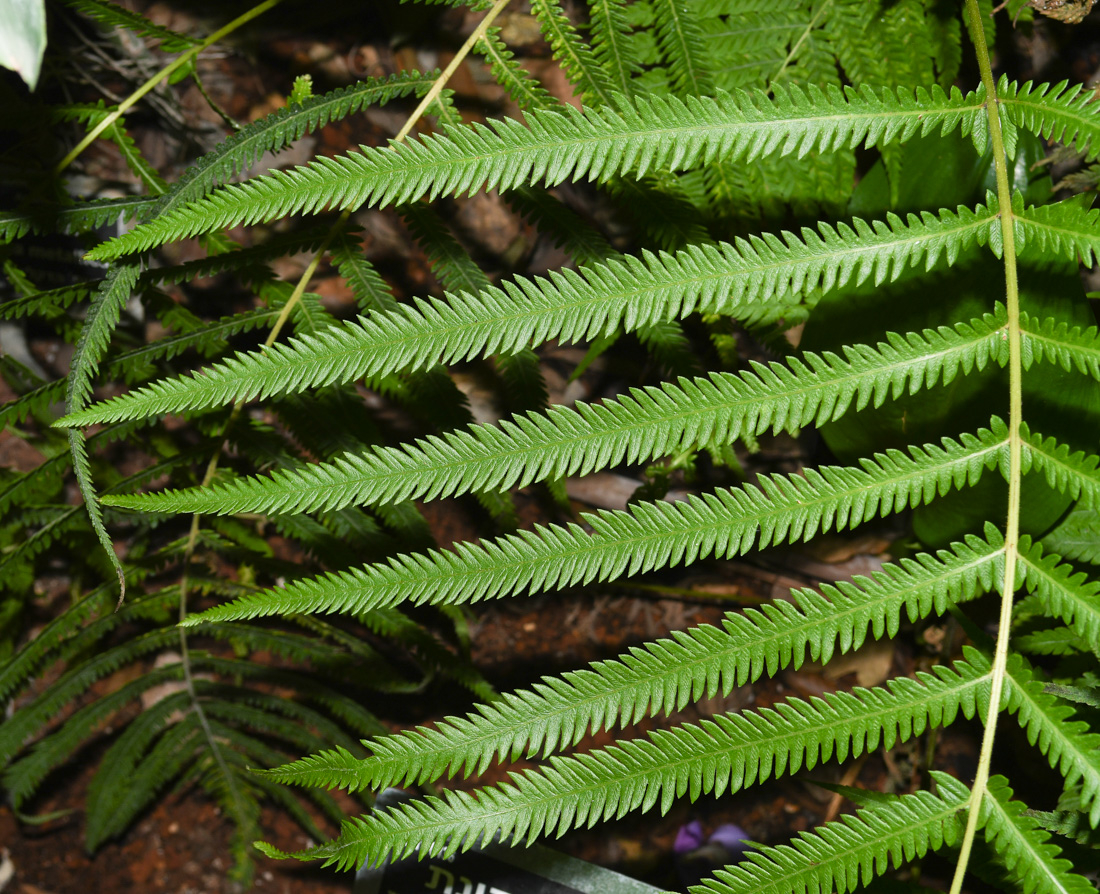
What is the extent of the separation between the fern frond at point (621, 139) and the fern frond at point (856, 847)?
2.90 ft

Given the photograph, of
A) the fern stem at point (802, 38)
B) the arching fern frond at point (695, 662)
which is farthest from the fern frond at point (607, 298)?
the fern stem at point (802, 38)

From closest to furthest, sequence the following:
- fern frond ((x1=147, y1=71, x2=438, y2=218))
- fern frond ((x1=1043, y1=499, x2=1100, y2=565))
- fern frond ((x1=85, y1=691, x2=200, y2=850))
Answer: fern frond ((x1=147, y1=71, x2=438, y2=218)) → fern frond ((x1=1043, y1=499, x2=1100, y2=565)) → fern frond ((x1=85, y1=691, x2=200, y2=850))

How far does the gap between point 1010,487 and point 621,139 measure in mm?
705

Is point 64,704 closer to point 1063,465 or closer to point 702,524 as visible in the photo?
point 702,524

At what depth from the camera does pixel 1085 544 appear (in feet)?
5.12

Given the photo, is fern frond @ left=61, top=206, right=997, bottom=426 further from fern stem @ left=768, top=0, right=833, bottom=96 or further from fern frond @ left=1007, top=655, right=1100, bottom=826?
fern stem @ left=768, top=0, right=833, bottom=96

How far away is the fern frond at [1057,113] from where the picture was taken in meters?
1.04

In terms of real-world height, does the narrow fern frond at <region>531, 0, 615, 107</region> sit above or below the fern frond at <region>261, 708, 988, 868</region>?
above

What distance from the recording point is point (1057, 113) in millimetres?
1064

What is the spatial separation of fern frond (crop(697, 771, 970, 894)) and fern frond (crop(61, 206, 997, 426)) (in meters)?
0.69

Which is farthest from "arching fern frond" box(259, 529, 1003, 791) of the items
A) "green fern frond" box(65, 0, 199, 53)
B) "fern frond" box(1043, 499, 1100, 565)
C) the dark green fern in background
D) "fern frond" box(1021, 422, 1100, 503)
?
"green fern frond" box(65, 0, 199, 53)

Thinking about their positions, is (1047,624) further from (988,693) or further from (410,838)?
(410,838)

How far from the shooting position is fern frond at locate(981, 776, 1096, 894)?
2.97 ft

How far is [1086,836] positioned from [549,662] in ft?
4.49
